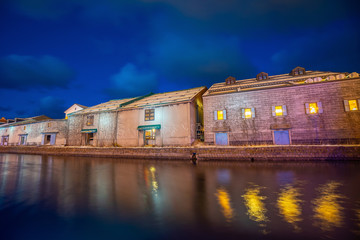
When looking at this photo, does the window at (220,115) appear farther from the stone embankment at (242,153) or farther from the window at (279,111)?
the window at (279,111)

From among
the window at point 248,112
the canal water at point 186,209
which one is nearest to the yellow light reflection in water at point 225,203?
the canal water at point 186,209

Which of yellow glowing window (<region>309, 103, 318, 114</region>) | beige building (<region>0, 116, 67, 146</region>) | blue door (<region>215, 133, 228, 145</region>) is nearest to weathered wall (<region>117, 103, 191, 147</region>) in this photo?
blue door (<region>215, 133, 228, 145</region>)

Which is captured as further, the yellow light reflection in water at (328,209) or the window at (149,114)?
the window at (149,114)

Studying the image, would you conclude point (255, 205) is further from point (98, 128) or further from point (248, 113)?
point (98, 128)

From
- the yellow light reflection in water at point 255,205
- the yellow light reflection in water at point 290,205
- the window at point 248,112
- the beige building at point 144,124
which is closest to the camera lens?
the yellow light reflection in water at point 290,205

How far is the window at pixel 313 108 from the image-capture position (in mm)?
15477

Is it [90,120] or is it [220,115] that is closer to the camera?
[220,115]

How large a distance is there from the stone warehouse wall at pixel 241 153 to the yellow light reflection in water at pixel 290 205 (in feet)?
24.8

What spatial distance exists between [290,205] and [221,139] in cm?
1377

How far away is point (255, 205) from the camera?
4879 mm

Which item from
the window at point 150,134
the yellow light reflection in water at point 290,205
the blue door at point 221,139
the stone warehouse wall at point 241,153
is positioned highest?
the window at point 150,134

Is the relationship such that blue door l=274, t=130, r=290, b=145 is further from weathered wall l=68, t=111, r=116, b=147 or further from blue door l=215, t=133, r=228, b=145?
weathered wall l=68, t=111, r=116, b=147

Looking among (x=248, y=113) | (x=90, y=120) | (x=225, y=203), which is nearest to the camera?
(x=225, y=203)

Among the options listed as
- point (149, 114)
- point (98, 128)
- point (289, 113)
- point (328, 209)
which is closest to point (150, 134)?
point (149, 114)
